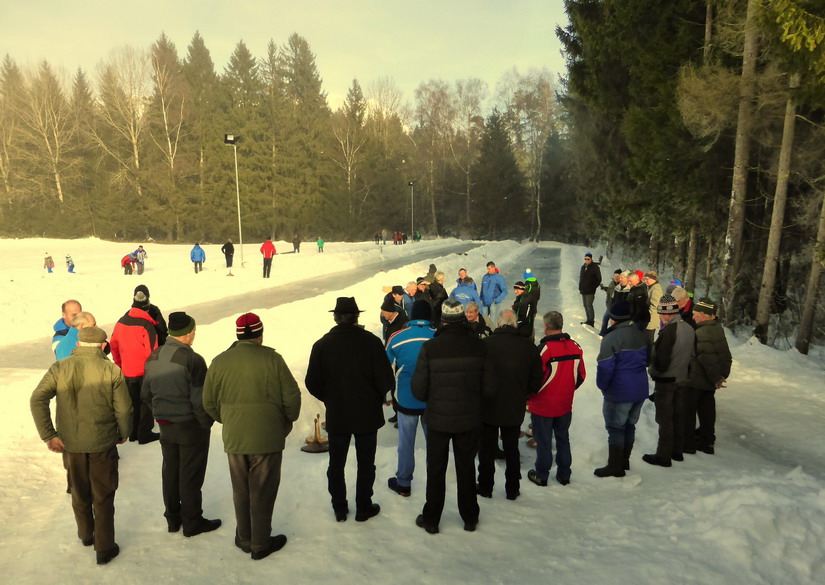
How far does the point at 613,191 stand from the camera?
18.5 meters

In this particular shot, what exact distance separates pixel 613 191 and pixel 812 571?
1693 centimetres

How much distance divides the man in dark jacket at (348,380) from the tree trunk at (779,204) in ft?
35.7

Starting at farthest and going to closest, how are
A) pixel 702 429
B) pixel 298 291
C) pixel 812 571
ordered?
pixel 298 291 < pixel 702 429 < pixel 812 571

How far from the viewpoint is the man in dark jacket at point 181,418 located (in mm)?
3730

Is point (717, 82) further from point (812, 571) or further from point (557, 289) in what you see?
point (812, 571)

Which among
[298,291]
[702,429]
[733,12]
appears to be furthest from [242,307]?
[733,12]

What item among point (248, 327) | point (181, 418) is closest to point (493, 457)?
point (248, 327)

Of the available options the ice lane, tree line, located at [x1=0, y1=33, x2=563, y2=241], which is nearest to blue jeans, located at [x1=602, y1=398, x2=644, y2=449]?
the ice lane

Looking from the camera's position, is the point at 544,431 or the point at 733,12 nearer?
the point at 544,431

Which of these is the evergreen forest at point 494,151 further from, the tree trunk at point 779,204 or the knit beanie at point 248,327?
the knit beanie at point 248,327

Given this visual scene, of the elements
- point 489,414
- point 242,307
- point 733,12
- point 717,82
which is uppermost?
point 733,12

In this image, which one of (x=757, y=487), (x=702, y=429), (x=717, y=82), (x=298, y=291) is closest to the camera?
(x=757, y=487)

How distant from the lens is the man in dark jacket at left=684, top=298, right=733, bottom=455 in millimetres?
5621

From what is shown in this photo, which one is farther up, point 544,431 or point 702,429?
point 544,431
